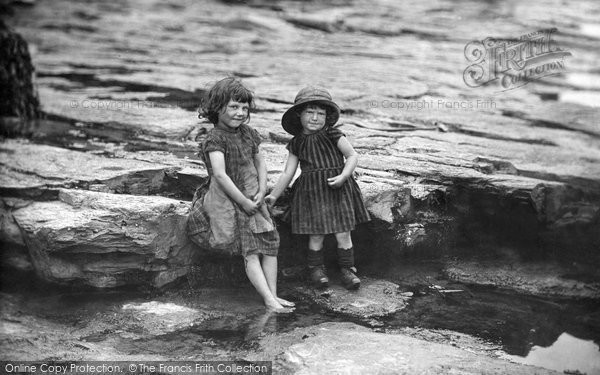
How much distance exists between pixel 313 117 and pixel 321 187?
52cm

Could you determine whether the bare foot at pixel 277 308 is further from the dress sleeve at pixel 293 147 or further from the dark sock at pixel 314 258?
the dress sleeve at pixel 293 147

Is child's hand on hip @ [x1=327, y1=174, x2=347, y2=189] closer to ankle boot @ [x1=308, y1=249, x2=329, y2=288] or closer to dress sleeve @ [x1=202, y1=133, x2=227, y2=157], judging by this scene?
ankle boot @ [x1=308, y1=249, x2=329, y2=288]

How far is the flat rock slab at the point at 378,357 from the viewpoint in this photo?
3.29 m

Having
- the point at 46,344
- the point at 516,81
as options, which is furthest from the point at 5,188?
the point at 516,81

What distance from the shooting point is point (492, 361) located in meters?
3.46

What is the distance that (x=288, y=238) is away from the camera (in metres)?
4.63

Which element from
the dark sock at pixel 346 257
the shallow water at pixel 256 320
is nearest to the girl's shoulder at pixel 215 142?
the shallow water at pixel 256 320

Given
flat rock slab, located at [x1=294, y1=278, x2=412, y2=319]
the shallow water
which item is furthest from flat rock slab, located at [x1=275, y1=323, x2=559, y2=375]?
flat rock slab, located at [x1=294, y1=278, x2=412, y2=319]

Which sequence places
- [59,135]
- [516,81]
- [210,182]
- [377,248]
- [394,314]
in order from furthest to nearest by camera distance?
[516,81] → [59,135] → [377,248] → [210,182] → [394,314]

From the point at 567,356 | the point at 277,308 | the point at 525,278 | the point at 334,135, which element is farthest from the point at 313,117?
the point at 567,356

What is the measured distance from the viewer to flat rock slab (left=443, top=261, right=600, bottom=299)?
4559 mm

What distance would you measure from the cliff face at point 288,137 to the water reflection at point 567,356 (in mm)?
852

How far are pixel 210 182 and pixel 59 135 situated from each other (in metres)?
2.71

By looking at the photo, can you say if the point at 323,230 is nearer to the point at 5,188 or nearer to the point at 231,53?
the point at 5,188
